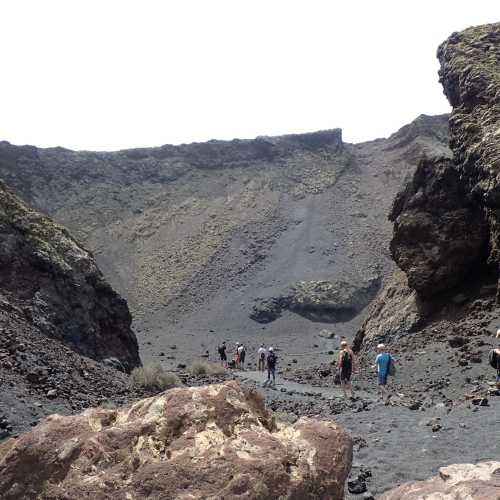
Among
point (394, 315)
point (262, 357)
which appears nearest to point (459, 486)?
point (394, 315)

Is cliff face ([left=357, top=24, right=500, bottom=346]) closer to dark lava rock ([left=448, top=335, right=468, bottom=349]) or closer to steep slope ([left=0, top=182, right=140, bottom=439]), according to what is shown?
dark lava rock ([left=448, top=335, right=468, bottom=349])

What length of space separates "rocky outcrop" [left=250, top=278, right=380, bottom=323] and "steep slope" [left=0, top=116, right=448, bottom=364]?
5.5 inches

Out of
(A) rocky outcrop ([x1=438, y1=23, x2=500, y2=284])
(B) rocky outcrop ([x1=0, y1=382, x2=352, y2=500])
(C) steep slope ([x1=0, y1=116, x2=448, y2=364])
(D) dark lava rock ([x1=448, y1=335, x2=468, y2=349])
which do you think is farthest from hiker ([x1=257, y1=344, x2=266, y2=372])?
(B) rocky outcrop ([x1=0, y1=382, x2=352, y2=500])

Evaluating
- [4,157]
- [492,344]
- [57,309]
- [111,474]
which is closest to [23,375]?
[57,309]

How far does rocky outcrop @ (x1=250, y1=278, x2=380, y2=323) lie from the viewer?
42594 mm

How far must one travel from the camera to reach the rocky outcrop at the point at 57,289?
50.3ft

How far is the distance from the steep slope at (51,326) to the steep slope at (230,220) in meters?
17.3

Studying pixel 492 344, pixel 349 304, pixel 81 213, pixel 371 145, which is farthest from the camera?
pixel 371 145

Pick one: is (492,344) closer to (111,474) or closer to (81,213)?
(111,474)

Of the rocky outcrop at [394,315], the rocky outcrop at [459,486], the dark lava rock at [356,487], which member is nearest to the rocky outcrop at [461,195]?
the rocky outcrop at [394,315]

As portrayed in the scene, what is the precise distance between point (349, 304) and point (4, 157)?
131 ft

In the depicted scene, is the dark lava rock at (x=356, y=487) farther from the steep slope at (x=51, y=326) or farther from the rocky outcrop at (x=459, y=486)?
the steep slope at (x=51, y=326)

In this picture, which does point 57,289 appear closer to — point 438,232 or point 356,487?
point 356,487

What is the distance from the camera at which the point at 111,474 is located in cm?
385
